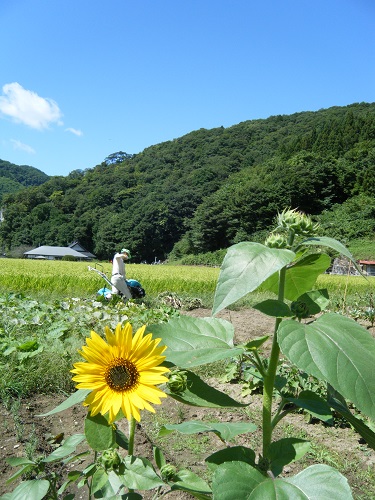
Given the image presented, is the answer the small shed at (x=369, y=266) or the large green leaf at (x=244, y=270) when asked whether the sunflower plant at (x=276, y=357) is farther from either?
the small shed at (x=369, y=266)

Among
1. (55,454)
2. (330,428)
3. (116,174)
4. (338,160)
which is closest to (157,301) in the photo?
(330,428)

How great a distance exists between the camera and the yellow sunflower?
730mm

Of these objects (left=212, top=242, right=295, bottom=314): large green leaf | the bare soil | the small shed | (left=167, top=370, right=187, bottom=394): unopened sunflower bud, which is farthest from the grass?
the small shed

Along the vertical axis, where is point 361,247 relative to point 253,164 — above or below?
below

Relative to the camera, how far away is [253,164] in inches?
2675

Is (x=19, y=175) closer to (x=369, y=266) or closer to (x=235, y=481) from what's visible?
(x=369, y=266)

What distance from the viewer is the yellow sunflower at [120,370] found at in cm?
73

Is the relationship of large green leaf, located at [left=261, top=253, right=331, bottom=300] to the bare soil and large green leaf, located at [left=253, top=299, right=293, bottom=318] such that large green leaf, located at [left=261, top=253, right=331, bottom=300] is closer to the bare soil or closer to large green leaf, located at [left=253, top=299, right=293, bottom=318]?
large green leaf, located at [left=253, top=299, right=293, bottom=318]

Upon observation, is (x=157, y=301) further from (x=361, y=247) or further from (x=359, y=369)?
(x=361, y=247)

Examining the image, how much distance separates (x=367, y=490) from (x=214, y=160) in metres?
70.4

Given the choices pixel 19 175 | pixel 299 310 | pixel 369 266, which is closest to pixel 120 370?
pixel 299 310

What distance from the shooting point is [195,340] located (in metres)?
0.87

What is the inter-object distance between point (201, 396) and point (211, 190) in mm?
65403

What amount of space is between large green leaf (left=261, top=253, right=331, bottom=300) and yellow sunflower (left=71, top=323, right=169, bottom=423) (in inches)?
15.3
